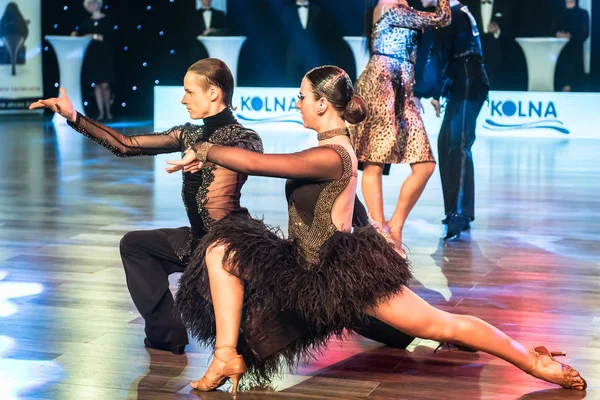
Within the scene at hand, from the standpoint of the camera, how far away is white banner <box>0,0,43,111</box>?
16.6m

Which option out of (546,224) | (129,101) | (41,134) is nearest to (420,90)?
(546,224)

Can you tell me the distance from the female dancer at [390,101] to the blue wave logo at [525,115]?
768cm

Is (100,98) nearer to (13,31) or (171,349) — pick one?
(13,31)

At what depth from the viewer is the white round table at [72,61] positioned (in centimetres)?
1500

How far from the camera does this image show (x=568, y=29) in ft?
50.6

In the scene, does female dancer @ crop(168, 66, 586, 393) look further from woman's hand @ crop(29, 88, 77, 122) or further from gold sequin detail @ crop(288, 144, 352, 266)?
woman's hand @ crop(29, 88, 77, 122)

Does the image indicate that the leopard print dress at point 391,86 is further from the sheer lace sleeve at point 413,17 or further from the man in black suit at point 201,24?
the man in black suit at point 201,24

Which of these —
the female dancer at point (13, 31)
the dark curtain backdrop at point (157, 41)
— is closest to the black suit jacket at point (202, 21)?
the dark curtain backdrop at point (157, 41)

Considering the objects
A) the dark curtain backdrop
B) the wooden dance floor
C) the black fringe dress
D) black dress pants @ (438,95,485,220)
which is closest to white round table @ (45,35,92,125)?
the dark curtain backdrop

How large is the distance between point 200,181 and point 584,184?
5509mm

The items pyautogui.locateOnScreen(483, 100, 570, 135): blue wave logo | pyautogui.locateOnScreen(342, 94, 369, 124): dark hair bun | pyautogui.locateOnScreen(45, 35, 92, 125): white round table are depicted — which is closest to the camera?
pyautogui.locateOnScreen(342, 94, 369, 124): dark hair bun

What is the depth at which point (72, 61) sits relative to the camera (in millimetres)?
15164

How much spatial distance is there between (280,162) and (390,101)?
8.46 feet

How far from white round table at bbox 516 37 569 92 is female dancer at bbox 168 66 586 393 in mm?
12081
